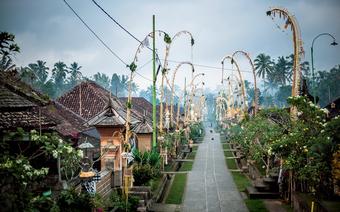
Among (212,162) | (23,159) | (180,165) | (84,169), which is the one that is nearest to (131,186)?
(84,169)

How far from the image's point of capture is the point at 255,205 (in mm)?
13750

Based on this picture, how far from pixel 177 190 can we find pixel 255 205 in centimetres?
446

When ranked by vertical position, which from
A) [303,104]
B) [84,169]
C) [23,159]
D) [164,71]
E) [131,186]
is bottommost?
[131,186]

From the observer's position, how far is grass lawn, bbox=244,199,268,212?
13086 mm

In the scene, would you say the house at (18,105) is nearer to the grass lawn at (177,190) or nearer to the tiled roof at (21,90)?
the tiled roof at (21,90)

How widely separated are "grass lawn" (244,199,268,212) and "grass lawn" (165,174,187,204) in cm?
306

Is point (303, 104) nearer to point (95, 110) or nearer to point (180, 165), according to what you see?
point (180, 165)

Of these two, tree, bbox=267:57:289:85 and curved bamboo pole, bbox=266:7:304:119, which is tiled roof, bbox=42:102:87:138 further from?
tree, bbox=267:57:289:85

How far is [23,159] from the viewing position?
6254mm

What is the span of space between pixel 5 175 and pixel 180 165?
69.9 feet

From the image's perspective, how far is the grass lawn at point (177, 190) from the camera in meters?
14.8

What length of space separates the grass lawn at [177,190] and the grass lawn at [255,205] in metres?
3.06

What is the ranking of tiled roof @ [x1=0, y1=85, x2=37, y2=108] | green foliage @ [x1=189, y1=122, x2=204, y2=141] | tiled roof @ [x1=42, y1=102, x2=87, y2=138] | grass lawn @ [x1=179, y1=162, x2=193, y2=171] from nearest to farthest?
1. tiled roof @ [x1=0, y1=85, x2=37, y2=108]
2. tiled roof @ [x1=42, y1=102, x2=87, y2=138]
3. grass lawn @ [x1=179, y1=162, x2=193, y2=171]
4. green foliage @ [x1=189, y1=122, x2=204, y2=141]

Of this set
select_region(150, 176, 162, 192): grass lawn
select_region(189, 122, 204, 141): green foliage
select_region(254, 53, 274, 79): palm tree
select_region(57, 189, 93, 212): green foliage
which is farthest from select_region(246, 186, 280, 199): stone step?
select_region(254, 53, 274, 79): palm tree
